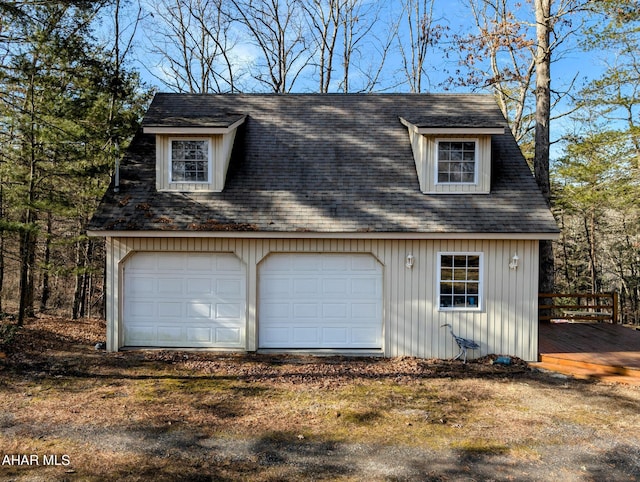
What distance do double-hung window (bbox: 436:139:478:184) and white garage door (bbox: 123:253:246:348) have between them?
496cm

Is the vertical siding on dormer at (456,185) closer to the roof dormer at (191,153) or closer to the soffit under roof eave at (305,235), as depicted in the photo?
the soffit under roof eave at (305,235)

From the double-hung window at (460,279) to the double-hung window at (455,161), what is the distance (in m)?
1.83

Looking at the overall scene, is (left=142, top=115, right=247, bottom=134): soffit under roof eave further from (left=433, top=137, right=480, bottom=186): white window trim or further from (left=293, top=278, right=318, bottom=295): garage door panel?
(left=433, top=137, right=480, bottom=186): white window trim

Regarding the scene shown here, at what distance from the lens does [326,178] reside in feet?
30.6

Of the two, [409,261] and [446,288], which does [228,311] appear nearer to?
[409,261]

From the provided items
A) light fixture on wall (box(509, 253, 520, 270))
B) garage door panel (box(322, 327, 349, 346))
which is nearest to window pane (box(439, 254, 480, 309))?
light fixture on wall (box(509, 253, 520, 270))

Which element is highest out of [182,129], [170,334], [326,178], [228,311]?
[182,129]

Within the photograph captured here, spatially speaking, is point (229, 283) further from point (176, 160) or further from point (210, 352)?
A: point (176, 160)

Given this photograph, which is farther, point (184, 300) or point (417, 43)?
point (417, 43)

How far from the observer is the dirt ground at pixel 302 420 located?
419cm

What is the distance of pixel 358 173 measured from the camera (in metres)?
9.42

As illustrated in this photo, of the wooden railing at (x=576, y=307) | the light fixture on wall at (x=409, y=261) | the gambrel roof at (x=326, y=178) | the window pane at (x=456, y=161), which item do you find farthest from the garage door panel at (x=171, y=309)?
the wooden railing at (x=576, y=307)

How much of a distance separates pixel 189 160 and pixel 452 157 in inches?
234

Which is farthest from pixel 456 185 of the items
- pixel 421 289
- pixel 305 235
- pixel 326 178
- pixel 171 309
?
pixel 171 309
